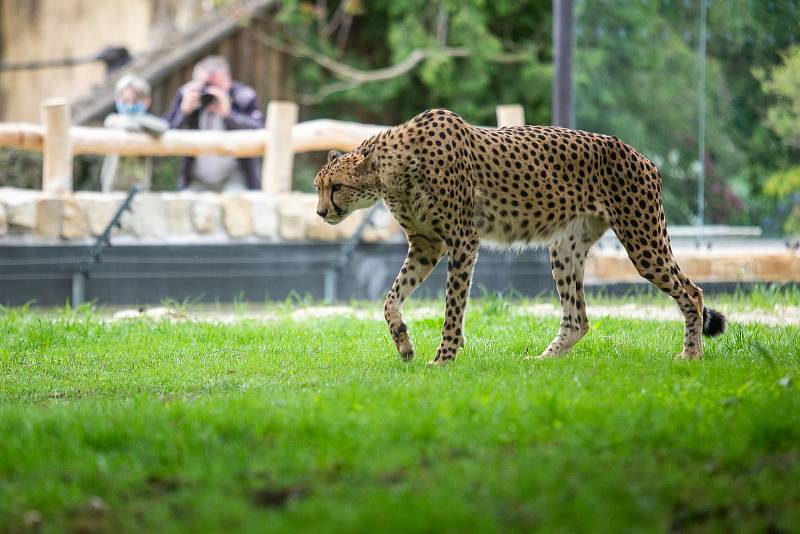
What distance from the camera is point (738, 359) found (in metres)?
6.53

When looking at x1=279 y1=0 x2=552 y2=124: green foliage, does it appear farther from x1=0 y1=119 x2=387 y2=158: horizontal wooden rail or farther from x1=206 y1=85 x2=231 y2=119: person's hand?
x1=0 y1=119 x2=387 y2=158: horizontal wooden rail

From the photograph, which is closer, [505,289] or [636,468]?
[636,468]

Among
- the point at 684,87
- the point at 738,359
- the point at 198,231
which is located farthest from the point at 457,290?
the point at 684,87

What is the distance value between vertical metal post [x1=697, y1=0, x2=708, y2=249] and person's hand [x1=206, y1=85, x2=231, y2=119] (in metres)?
5.92

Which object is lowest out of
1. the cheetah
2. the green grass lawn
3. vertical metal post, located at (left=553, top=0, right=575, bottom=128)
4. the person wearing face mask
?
the green grass lawn

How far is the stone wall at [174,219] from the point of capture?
1123 centimetres

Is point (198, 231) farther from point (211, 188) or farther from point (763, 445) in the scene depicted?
point (763, 445)

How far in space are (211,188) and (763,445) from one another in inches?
419

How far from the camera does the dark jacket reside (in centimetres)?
1395

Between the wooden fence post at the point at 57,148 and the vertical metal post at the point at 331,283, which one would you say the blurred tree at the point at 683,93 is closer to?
the vertical metal post at the point at 331,283

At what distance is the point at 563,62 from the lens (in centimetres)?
1283

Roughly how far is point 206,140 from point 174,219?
1012 millimetres

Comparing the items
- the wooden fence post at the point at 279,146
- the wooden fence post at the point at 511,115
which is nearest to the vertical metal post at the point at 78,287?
the wooden fence post at the point at 279,146

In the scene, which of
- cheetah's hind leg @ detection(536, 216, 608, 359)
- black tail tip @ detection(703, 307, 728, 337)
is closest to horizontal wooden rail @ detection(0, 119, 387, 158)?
cheetah's hind leg @ detection(536, 216, 608, 359)
